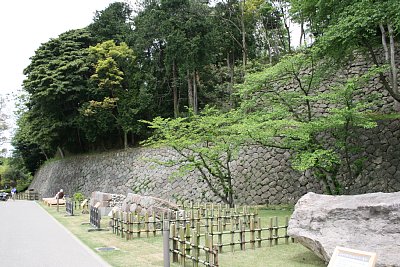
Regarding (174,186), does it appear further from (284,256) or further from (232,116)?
(284,256)

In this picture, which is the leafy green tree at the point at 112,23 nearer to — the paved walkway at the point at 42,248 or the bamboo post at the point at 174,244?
the paved walkway at the point at 42,248

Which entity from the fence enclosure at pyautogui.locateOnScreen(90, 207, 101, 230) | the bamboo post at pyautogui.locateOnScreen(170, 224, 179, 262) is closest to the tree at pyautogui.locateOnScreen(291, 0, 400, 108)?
the bamboo post at pyautogui.locateOnScreen(170, 224, 179, 262)

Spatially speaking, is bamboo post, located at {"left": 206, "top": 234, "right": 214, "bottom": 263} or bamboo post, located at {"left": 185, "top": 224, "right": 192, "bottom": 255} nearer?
bamboo post, located at {"left": 206, "top": 234, "right": 214, "bottom": 263}

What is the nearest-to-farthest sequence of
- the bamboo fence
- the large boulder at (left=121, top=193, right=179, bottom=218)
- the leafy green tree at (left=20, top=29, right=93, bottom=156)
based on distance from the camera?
1. the bamboo fence
2. the large boulder at (left=121, top=193, right=179, bottom=218)
3. the leafy green tree at (left=20, top=29, right=93, bottom=156)

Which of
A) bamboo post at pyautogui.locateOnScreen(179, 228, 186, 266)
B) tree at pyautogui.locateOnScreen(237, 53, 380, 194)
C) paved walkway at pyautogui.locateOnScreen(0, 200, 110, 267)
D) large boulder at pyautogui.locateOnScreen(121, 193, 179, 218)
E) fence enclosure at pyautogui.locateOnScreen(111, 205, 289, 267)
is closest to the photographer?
fence enclosure at pyautogui.locateOnScreen(111, 205, 289, 267)

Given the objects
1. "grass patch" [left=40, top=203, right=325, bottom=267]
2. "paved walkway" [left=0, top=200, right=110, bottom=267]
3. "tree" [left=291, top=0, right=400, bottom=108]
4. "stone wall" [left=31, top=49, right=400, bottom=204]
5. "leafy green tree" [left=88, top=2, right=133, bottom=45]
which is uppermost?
"leafy green tree" [left=88, top=2, right=133, bottom=45]

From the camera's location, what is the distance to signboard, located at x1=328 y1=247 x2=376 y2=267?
3.37 metres

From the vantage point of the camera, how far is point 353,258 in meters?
3.55

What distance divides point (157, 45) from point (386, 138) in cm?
1651

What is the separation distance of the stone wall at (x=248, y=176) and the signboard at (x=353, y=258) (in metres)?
11.1

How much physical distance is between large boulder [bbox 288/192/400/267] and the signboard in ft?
7.41

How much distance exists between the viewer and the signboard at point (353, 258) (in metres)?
3.37

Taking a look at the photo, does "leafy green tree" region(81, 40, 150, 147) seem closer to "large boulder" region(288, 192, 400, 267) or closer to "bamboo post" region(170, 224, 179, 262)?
"bamboo post" region(170, 224, 179, 262)

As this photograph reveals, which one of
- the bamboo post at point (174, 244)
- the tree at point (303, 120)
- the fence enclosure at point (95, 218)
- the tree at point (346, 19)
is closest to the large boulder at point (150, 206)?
the fence enclosure at point (95, 218)
